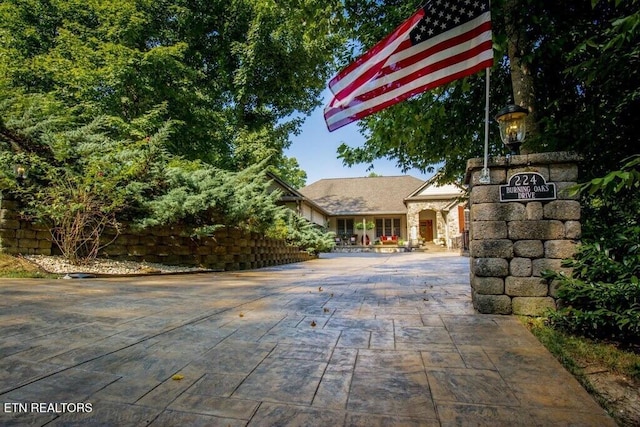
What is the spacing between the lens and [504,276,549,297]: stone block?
3.02 m

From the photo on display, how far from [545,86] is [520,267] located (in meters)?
3.31

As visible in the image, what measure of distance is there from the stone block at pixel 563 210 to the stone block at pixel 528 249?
262mm

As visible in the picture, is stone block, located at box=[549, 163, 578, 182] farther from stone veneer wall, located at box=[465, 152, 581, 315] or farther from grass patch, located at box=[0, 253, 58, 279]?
grass patch, located at box=[0, 253, 58, 279]

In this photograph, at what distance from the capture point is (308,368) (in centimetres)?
183

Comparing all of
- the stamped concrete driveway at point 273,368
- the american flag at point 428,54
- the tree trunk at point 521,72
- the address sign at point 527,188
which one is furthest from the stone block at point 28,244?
the tree trunk at point 521,72

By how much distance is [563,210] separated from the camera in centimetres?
301

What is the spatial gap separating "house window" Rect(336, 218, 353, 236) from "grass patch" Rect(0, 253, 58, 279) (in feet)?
76.6

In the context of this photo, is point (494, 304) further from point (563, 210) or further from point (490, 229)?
point (563, 210)

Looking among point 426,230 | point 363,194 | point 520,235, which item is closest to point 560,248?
point 520,235

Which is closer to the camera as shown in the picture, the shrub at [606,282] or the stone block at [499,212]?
the shrub at [606,282]

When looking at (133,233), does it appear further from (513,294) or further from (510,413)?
(510,413)

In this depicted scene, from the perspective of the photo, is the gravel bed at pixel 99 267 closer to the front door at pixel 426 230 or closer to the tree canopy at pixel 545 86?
the tree canopy at pixel 545 86

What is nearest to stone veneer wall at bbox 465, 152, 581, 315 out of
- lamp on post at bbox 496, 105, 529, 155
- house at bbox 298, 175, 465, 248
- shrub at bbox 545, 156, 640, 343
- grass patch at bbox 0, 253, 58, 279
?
shrub at bbox 545, 156, 640, 343

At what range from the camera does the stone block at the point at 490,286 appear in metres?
3.12
